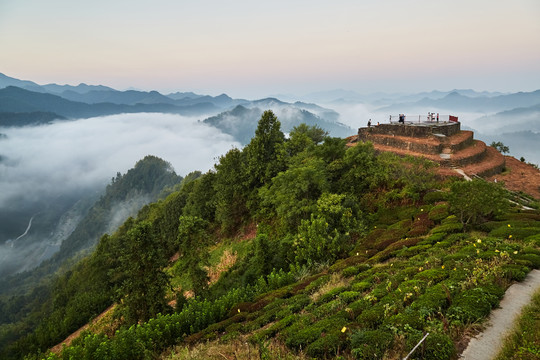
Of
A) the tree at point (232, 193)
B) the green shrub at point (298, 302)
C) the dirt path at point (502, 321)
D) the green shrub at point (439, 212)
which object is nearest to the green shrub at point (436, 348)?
the dirt path at point (502, 321)

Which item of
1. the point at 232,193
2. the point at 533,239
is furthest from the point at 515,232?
the point at 232,193

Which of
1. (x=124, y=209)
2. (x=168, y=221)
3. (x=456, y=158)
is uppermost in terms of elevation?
(x=456, y=158)

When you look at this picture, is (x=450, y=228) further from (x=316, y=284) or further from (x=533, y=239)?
(x=316, y=284)

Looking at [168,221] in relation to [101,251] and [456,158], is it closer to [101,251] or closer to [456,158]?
[101,251]

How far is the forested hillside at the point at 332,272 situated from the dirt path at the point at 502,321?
0.24m

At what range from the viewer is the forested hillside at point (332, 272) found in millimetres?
7570

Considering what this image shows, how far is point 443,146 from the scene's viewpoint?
29172 millimetres

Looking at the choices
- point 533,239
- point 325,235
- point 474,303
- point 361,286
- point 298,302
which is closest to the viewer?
point 474,303

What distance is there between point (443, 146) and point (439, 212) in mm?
15220

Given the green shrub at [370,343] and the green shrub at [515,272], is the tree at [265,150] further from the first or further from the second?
the green shrub at [370,343]

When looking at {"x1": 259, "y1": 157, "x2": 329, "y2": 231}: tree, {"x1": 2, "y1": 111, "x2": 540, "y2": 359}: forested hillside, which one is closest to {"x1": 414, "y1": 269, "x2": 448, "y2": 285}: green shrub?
{"x1": 2, "y1": 111, "x2": 540, "y2": 359}: forested hillside

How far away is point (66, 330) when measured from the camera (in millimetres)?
26625

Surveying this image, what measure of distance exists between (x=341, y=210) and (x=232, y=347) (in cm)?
1228

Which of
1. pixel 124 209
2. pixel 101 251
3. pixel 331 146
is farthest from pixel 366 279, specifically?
pixel 124 209
